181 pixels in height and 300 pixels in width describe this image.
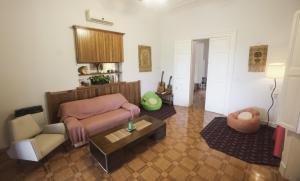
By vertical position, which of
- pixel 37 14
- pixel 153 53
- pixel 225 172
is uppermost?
pixel 37 14

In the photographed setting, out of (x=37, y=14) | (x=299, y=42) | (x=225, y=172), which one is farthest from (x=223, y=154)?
(x=37, y=14)

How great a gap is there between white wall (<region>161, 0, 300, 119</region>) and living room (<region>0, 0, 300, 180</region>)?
18 mm

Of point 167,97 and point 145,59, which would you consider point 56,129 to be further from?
point 167,97

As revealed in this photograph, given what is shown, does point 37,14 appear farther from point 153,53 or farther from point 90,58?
point 153,53

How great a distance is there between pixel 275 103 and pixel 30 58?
211 inches

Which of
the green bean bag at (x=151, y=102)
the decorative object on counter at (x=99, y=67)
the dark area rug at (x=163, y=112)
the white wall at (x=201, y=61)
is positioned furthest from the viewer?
the white wall at (x=201, y=61)

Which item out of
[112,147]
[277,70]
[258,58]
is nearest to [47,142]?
[112,147]

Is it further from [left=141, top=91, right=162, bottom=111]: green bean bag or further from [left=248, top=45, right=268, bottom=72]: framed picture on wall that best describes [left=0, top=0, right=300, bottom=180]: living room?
[left=141, top=91, right=162, bottom=111]: green bean bag

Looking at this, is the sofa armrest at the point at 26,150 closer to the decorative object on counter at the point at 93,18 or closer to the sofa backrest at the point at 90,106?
the sofa backrest at the point at 90,106

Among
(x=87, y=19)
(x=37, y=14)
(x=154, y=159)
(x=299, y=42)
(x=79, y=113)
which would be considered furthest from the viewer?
(x=87, y=19)

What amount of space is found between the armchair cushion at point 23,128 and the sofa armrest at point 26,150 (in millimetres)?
189

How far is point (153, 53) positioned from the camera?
5.13m

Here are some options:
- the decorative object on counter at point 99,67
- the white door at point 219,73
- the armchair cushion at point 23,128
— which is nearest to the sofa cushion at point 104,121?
the armchair cushion at point 23,128

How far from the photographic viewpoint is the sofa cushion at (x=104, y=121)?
2.68 m
